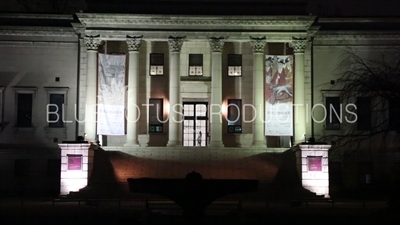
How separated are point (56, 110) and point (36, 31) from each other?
645 centimetres

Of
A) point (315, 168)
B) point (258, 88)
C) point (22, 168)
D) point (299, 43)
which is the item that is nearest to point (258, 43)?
point (299, 43)

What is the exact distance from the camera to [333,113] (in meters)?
55.5

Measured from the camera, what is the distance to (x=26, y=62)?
181 ft

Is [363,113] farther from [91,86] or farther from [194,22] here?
[91,86]

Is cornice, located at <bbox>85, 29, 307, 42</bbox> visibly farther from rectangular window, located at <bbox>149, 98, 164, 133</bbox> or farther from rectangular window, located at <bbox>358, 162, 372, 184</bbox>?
rectangular window, located at <bbox>358, 162, 372, 184</bbox>

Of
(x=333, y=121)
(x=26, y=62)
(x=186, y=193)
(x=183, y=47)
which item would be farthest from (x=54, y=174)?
(x=186, y=193)

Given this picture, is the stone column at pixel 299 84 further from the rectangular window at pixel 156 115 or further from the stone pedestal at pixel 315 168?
the rectangular window at pixel 156 115

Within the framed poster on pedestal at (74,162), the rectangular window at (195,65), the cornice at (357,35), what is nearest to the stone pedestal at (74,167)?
the framed poster on pedestal at (74,162)

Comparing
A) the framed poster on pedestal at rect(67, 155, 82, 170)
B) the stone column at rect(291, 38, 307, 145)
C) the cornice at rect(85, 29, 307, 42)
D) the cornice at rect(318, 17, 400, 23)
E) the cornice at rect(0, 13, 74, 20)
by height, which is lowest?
the framed poster on pedestal at rect(67, 155, 82, 170)

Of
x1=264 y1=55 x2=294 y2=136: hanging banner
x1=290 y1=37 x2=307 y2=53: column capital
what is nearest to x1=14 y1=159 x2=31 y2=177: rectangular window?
x1=264 y1=55 x2=294 y2=136: hanging banner

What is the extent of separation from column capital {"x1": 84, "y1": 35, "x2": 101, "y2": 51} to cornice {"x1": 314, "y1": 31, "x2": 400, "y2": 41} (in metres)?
17.4

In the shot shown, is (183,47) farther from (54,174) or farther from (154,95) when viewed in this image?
(54,174)

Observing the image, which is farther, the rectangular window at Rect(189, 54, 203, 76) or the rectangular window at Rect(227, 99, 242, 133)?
the rectangular window at Rect(189, 54, 203, 76)

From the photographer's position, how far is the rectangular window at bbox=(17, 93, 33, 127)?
54781 millimetres
